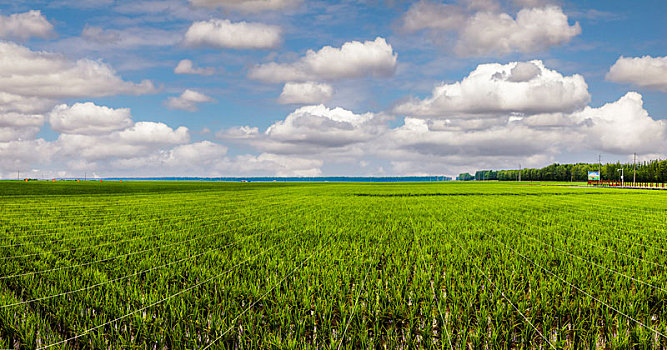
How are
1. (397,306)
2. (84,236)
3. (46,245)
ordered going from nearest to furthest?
(397,306) → (46,245) → (84,236)

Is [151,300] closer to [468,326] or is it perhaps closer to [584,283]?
→ [468,326]

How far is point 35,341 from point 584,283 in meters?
8.05

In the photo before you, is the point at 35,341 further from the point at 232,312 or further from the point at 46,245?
the point at 46,245

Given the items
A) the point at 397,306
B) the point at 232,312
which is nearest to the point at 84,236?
the point at 232,312

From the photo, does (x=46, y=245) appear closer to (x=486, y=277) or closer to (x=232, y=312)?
(x=232, y=312)

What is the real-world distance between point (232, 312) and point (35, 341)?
2208 mm

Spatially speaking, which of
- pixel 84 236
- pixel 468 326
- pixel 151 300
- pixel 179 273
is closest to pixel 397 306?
pixel 468 326

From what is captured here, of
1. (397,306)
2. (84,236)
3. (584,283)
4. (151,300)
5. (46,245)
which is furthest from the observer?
(84,236)

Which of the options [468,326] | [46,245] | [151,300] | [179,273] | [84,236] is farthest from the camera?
[84,236]

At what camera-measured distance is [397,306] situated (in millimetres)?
5547

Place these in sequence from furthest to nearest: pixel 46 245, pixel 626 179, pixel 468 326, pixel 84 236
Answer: pixel 626 179, pixel 84 236, pixel 46 245, pixel 468 326

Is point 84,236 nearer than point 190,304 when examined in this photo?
No

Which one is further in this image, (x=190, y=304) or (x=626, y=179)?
(x=626, y=179)

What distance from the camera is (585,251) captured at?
1013 cm
